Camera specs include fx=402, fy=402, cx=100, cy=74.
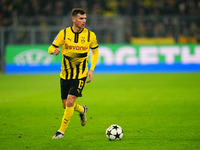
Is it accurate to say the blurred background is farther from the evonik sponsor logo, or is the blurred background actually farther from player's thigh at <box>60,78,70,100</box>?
player's thigh at <box>60,78,70,100</box>

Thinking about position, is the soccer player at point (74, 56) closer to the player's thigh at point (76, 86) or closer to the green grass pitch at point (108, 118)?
the player's thigh at point (76, 86)

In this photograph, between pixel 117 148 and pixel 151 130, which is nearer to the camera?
pixel 117 148

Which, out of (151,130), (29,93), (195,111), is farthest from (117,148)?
(29,93)

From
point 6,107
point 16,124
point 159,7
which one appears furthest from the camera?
point 159,7

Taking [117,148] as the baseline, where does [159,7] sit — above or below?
above

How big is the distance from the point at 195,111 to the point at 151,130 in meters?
2.86

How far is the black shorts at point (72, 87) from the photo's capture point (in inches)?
269

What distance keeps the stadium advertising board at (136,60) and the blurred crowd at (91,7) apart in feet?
18.8

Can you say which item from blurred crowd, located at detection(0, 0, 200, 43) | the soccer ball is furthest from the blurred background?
the soccer ball

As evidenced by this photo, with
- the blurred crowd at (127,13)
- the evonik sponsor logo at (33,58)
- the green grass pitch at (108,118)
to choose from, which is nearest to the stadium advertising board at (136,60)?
the evonik sponsor logo at (33,58)

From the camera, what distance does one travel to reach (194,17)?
25.5m

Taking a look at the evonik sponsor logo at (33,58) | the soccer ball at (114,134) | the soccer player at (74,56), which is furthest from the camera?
the evonik sponsor logo at (33,58)

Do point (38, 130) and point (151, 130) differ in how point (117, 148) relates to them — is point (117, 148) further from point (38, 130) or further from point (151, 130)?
point (38, 130)

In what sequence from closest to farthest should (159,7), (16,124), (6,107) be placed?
(16,124) < (6,107) < (159,7)
